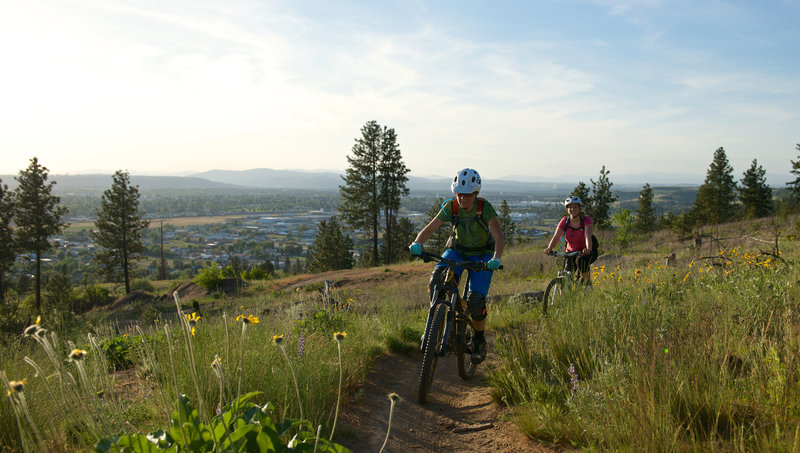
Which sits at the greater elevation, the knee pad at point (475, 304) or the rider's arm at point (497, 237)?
the rider's arm at point (497, 237)

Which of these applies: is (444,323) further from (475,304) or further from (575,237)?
(575,237)

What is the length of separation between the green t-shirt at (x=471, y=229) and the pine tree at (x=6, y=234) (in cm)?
3999

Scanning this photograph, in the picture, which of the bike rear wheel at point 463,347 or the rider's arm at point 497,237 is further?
the bike rear wheel at point 463,347

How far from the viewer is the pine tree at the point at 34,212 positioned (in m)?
36.3

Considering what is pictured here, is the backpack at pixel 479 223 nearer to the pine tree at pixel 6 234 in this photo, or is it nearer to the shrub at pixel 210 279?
the shrub at pixel 210 279

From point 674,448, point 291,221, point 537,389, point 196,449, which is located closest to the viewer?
point 196,449

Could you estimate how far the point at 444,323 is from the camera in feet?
15.5

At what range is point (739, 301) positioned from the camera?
4480 millimetres

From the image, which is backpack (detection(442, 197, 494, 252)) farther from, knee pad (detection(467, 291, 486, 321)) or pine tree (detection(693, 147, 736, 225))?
pine tree (detection(693, 147, 736, 225))

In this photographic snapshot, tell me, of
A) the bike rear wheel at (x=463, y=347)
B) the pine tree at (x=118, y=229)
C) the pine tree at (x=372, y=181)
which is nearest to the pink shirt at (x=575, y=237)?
the bike rear wheel at (x=463, y=347)

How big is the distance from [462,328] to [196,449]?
332 cm

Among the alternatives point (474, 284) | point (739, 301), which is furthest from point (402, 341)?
point (739, 301)

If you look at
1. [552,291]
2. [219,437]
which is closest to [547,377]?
[552,291]

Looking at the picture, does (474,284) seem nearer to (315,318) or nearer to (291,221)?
(315,318)
